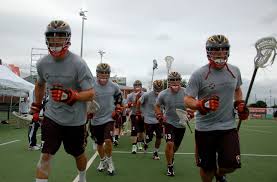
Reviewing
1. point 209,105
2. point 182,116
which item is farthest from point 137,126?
point 209,105

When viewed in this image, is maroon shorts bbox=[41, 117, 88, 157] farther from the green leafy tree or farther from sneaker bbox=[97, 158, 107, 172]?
the green leafy tree

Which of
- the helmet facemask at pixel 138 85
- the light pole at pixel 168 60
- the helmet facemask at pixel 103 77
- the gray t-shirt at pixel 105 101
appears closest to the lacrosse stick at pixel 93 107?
the gray t-shirt at pixel 105 101

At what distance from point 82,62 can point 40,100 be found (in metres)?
0.94

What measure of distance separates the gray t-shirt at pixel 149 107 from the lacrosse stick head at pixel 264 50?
696cm

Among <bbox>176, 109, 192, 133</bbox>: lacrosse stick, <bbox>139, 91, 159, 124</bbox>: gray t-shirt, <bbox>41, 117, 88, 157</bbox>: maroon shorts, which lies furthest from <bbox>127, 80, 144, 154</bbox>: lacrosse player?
<bbox>41, 117, 88, 157</bbox>: maroon shorts

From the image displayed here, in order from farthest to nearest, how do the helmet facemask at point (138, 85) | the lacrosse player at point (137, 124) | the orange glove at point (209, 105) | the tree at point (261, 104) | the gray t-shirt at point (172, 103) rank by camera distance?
the tree at point (261, 104), the helmet facemask at point (138, 85), the lacrosse player at point (137, 124), the gray t-shirt at point (172, 103), the orange glove at point (209, 105)

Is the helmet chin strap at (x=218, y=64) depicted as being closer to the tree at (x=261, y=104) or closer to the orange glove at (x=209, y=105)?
the orange glove at (x=209, y=105)

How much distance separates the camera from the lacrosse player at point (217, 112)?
569 centimetres

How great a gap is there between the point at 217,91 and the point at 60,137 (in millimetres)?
2307

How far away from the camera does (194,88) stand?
19.1 ft

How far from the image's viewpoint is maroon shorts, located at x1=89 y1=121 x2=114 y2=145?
9.05 metres

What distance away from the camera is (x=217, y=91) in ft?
19.2

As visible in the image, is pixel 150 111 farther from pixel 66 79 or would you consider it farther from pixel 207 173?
pixel 66 79

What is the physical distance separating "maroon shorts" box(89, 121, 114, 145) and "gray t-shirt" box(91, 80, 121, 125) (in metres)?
0.09
